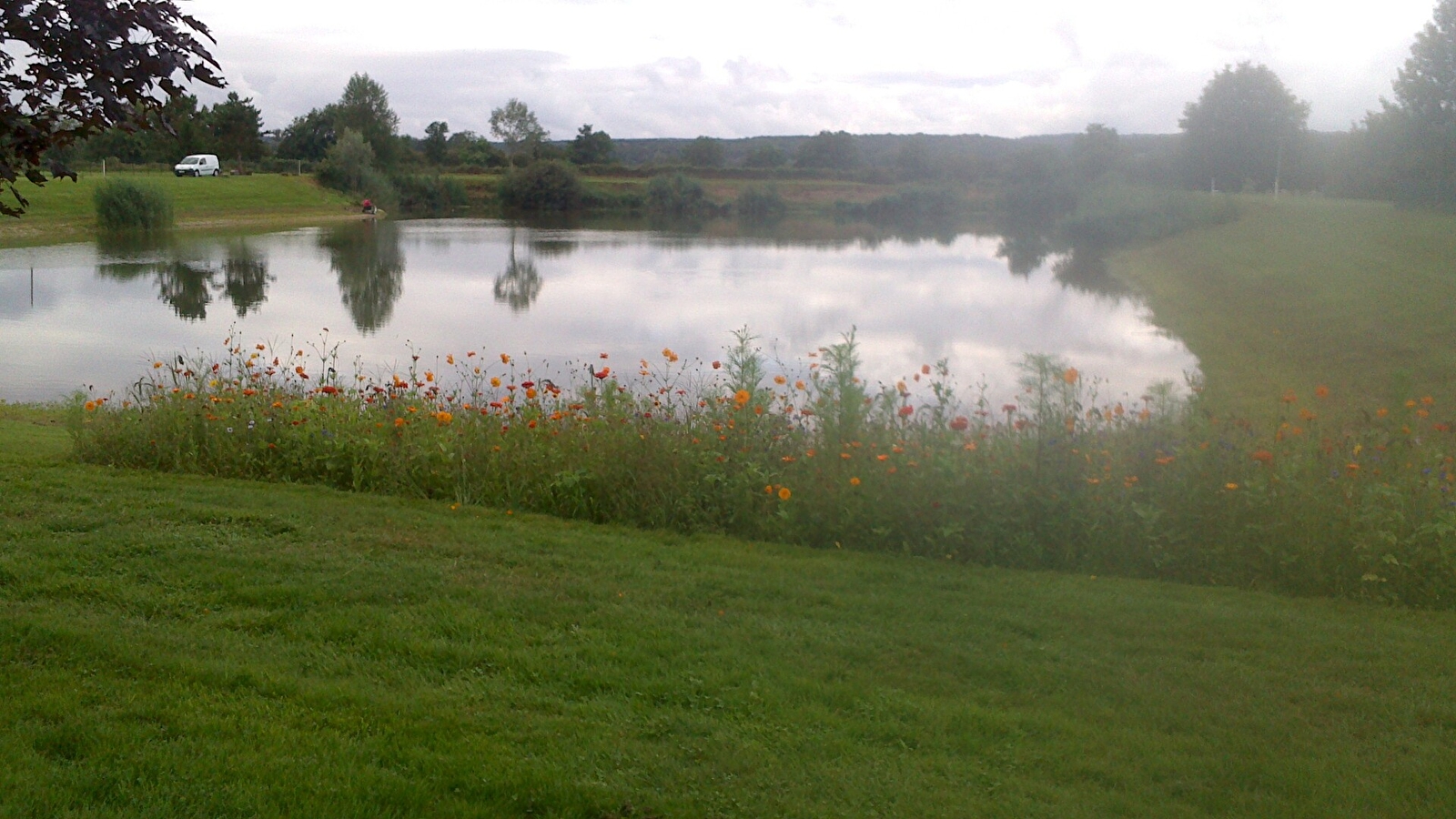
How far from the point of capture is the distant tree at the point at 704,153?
123 m

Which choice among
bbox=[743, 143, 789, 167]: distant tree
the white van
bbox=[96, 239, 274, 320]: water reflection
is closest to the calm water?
bbox=[96, 239, 274, 320]: water reflection

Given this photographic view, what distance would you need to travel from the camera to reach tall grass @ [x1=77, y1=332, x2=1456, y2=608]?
6.82 m

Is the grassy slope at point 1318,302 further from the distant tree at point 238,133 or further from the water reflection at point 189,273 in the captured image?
the distant tree at point 238,133

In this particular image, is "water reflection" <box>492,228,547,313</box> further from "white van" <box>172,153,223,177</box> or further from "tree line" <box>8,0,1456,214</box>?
"white van" <box>172,153,223,177</box>

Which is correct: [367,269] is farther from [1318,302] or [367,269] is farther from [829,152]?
[829,152]

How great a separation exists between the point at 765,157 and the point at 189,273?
94926 millimetres

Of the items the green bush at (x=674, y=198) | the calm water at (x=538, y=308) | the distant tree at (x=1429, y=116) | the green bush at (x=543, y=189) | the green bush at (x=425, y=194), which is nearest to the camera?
the calm water at (x=538, y=308)

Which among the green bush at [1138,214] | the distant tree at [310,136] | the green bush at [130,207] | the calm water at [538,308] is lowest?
the calm water at [538,308]

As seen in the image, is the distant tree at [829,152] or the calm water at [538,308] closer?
the calm water at [538,308]

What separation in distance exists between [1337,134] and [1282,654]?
53642 millimetres

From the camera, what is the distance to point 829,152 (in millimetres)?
114375

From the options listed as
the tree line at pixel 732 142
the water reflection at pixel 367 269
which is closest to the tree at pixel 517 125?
the tree line at pixel 732 142

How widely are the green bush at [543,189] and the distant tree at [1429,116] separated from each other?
71422 millimetres

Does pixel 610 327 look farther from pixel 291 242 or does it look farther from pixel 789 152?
pixel 789 152
